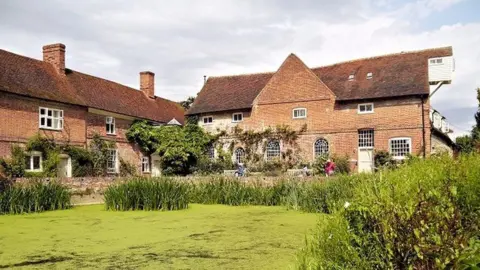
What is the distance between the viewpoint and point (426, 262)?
105 inches

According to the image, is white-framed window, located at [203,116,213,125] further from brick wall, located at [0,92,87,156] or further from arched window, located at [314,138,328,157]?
brick wall, located at [0,92,87,156]

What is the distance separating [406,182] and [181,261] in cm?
394

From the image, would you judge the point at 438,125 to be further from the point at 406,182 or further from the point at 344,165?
the point at 406,182

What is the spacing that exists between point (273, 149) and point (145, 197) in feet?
48.4

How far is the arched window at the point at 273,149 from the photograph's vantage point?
27.5 meters

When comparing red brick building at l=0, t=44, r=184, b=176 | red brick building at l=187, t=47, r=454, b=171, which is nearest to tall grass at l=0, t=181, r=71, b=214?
red brick building at l=0, t=44, r=184, b=176

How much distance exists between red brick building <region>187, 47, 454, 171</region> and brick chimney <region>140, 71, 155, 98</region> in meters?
6.63

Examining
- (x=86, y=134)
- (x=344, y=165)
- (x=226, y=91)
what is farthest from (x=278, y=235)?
(x=226, y=91)

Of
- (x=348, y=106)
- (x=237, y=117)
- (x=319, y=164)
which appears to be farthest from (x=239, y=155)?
(x=348, y=106)

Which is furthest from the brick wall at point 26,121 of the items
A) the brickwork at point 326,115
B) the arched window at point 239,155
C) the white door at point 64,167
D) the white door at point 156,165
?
the brickwork at point 326,115

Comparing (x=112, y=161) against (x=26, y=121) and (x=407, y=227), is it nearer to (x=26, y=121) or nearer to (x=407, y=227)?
(x=26, y=121)

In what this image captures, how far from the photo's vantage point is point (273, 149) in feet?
90.7

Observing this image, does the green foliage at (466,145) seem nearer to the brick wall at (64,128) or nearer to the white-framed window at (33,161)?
the white-framed window at (33,161)

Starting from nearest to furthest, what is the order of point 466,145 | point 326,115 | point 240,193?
1. point 240,193
2. point 466,145
3. point 326,115
